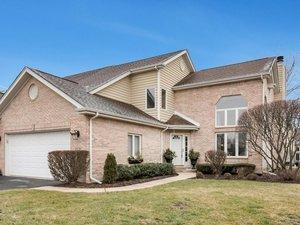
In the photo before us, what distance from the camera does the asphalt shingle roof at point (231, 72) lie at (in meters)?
19.9

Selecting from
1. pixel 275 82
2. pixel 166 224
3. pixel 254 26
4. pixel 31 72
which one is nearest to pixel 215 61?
pixel 275 82

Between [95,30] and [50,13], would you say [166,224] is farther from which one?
[95,30]

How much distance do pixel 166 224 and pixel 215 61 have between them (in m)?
34.8

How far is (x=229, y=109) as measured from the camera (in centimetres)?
2031

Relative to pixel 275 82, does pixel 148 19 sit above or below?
above

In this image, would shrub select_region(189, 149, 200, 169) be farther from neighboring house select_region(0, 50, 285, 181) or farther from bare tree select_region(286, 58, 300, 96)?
bare tree select_region(286, 58, 300, 96)

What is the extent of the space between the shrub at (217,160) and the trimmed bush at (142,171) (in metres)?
2.41

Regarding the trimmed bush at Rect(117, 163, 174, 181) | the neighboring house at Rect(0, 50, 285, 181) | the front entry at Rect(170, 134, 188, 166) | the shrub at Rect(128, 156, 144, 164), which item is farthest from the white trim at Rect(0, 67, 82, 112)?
the front entry at Rect(170, 134, 188, 166)

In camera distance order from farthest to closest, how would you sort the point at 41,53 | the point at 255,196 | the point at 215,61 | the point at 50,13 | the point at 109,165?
the point at 215,61
the point at 41,53
the point at 50,13
the point at 109,165
the point at 255,196

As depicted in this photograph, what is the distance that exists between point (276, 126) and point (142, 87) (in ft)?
29.8

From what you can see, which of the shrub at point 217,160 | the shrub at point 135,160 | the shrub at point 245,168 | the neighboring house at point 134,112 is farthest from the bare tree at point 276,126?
the shrub at point 135,160

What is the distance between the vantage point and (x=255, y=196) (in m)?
10.6

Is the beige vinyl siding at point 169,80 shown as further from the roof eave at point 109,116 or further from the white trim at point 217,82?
the roof eave at point 109,116

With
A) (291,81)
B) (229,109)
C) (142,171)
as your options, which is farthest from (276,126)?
(291,81)
